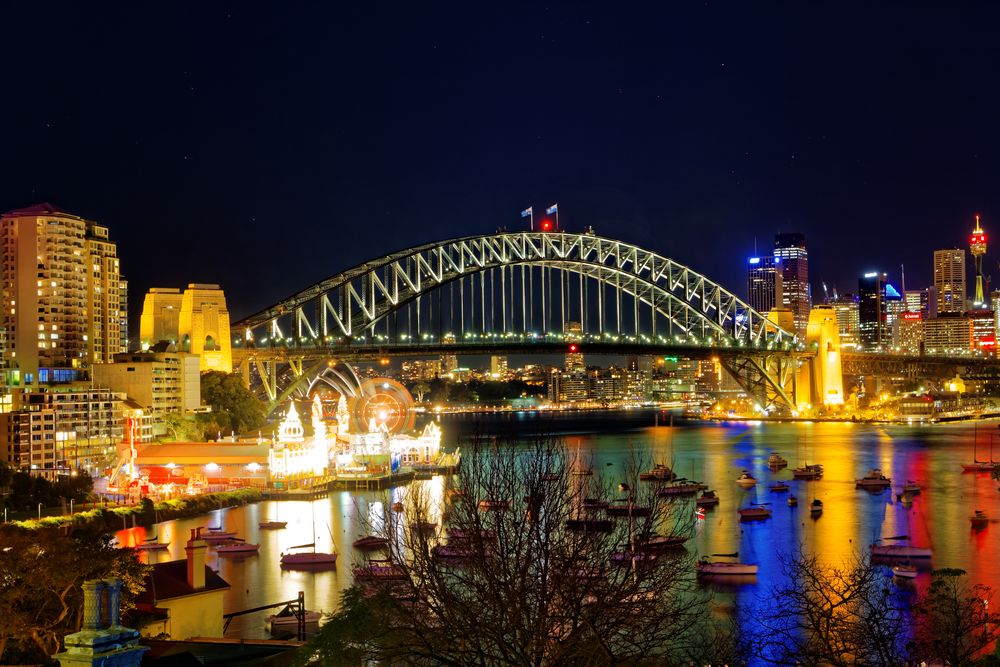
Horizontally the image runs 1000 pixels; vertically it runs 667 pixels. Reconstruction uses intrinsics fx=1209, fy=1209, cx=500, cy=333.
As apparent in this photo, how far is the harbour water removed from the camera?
2453cm

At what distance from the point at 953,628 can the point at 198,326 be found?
47378 mm

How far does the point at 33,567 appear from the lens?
15.2 meters

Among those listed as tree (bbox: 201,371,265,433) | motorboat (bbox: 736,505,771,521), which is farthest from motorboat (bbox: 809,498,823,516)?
tree (bbox: 201,371,265,433)

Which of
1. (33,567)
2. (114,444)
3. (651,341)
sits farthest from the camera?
(651,341)

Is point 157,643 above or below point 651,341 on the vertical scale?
below

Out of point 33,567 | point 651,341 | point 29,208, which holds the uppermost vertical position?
point 29,208

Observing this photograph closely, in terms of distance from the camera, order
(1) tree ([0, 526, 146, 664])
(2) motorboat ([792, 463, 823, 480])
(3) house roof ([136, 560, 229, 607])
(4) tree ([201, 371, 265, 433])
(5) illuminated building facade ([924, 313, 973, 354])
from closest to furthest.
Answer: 1. (1) tree ([0, 526, 146, 664])
2. (3) house roof ([136, 560, 229, 607])
3. (2) motorboat ([792, 463, 823, 480])
4. (4) tree ([201, 371, 265, 433])
5. (5) illuminated building facade ([924, 313, 973, 354])

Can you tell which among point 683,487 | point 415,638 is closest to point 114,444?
point 683,487

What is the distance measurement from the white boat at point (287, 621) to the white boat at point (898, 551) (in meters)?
12.3

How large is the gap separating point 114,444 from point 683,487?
72.4 feet

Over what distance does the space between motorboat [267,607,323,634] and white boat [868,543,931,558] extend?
1236 cm

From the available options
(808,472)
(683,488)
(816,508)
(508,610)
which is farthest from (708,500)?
(508,610)

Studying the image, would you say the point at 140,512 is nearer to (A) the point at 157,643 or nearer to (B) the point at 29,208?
(A) the point at 157,643

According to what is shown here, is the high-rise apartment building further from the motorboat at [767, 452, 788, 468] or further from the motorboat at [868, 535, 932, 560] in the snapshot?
the motorboat at [868, 535, 932, 560]
